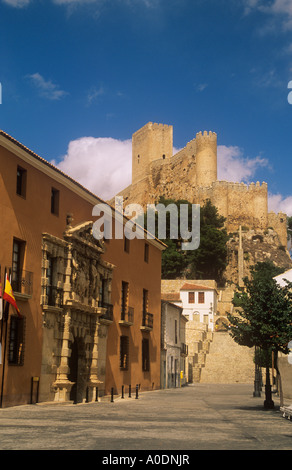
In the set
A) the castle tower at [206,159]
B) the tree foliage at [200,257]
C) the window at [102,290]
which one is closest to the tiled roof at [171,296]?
the tree foliage at [200,257]

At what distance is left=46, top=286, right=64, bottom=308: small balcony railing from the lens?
850 inches

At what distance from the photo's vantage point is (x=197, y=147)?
3895 inches

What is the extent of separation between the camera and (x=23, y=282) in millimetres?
19656

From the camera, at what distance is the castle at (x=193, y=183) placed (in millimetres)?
94625

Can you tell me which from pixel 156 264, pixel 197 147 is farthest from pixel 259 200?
pixel 156 264

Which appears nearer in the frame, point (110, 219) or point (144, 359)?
point (110, 219)

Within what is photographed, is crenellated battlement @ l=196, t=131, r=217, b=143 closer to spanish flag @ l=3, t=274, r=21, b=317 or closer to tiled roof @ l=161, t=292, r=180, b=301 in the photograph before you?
tiled roof @ l=161, t=292, r=180, b=301

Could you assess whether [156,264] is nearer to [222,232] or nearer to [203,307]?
[203,307]

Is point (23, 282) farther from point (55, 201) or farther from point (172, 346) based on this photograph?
point (172, 346)

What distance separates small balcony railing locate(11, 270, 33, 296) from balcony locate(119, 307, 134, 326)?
9588 millimetres

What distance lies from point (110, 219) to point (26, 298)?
31.2 feet

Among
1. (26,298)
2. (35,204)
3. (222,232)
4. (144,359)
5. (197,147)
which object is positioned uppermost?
(197,147)

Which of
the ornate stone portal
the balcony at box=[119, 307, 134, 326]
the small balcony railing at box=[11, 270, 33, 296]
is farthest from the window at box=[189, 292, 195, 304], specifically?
the small balcony railing at box=[11, 270, 33, 296]

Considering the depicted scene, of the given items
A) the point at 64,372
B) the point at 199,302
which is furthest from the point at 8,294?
the point at 199,302
